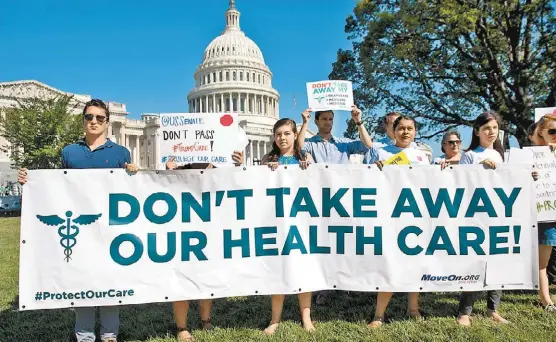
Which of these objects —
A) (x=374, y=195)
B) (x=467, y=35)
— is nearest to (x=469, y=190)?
(x=374, y=195)

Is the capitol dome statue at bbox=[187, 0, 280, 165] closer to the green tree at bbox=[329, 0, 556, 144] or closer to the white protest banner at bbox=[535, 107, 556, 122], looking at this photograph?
the green tree at bbox=[329, 0, 556, 144]

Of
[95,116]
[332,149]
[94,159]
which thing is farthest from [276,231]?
[95,116]

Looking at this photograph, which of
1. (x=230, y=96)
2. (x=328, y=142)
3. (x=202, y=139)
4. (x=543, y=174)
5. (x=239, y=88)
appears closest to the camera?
(x=202, y=139)

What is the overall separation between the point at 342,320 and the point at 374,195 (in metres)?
1.22

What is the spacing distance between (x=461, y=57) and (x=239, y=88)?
6924cm

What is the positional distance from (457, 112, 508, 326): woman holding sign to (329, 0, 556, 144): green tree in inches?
356

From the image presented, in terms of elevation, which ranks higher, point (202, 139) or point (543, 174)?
point (202, 139)

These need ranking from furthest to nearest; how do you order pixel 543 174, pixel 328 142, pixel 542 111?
pixel 542 111 < pixel 328 142 < pixel 543 174

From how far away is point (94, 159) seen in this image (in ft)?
11.4

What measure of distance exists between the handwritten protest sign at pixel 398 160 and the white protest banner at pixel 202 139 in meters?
1.44

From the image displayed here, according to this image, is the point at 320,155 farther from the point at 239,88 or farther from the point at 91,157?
the point at 239,88

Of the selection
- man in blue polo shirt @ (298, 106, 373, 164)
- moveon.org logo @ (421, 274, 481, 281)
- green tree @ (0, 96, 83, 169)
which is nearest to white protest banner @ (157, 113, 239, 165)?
man in blue polo shirt @ (298, 106, 373, 164)

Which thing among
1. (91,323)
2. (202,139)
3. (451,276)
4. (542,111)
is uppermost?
(542,111)

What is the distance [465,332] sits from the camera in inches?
134
